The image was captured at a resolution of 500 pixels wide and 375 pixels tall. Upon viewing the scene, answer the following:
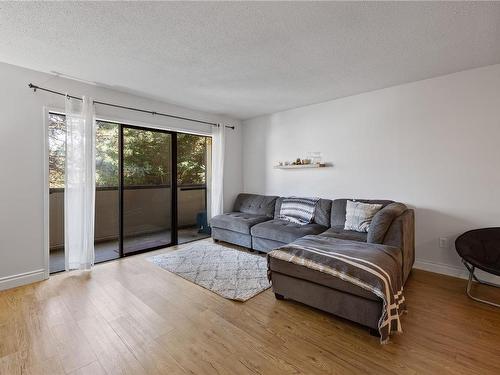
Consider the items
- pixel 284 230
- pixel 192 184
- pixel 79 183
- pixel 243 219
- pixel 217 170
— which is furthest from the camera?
pixel 217 170

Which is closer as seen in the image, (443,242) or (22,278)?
(22,278)

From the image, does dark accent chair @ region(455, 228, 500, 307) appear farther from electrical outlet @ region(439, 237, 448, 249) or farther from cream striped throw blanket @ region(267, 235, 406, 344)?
cream striped throw blanket @ region(267, 235, 406, 344)

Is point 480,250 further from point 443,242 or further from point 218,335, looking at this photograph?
point 218,335

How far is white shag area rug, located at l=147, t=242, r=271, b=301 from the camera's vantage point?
8.53 ft

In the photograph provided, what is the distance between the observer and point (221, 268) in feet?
10.3

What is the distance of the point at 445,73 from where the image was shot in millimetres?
2830

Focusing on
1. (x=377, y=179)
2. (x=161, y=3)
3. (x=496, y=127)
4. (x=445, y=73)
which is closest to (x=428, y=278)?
(x=377, y=179)

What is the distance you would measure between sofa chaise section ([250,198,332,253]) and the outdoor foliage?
173 cm

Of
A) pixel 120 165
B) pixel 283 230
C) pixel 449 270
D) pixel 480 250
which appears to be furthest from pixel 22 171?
pixel 449 270

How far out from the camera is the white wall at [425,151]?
2.69m

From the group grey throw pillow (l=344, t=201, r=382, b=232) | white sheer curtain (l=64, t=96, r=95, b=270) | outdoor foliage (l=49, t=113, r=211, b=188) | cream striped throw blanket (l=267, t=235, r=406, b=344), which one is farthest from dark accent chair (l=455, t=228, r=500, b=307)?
white sheer curtain (l=64, t=96, r=95, b=270)

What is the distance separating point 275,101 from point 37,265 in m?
3.83

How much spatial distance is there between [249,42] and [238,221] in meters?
2.57

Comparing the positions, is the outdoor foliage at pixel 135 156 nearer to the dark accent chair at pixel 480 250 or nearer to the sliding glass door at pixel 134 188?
the sliding glass door at pixel 134 188
